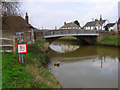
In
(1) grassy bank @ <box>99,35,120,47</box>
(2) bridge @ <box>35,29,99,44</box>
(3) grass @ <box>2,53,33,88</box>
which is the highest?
(2) bridge @ <box>35,29,99,44</box>

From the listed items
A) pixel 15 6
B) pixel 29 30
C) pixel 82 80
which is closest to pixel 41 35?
pixel 29 30

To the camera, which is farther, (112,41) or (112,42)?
(112,41)

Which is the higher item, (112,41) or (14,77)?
(112,41)

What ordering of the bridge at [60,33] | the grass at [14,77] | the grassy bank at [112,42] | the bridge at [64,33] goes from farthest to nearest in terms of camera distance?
the grassy bank at [112,42], the bridge at [64,33], the bridge at [60,33], the grass at [14,77]

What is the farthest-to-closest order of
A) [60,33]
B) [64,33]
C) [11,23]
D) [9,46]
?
[64,33], [60,33], [11,23], [9,46]

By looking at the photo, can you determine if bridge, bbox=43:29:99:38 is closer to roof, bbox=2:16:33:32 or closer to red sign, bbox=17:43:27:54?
roof, bbox=2:16:33:32

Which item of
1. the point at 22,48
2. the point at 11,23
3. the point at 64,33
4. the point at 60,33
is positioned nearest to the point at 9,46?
the point at 11,23

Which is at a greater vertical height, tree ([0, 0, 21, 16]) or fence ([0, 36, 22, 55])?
tree ([0, 0, 21, 16])

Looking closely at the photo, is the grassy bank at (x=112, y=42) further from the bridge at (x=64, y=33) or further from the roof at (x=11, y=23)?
the roof at (x=11, y=23)

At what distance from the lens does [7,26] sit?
1223 cm

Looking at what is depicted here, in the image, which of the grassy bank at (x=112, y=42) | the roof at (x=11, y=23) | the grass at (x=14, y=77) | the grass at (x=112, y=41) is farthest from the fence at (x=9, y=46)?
the grass at (x=112, y=41)

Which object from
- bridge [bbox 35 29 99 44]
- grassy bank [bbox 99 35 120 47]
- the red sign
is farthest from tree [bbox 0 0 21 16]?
grassy bank [bbox 99 35 120 47]

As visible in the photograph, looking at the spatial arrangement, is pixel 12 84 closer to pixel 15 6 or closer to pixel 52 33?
pixel 15 6

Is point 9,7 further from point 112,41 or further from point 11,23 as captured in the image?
point 112,41
